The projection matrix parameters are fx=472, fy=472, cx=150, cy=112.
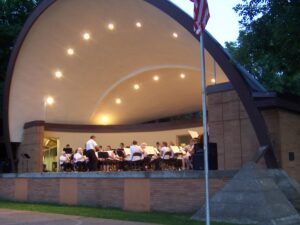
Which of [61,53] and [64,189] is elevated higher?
[61,53]

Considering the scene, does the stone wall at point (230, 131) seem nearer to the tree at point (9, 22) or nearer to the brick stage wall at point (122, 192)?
the brick stage wall at point (122, 192)

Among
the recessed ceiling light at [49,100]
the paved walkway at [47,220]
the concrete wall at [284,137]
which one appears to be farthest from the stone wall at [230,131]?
the recessed ceiling light at [49,100]

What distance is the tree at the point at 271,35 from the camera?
10336 millimetres

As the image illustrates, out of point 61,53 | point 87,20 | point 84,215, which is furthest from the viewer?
point 61,53

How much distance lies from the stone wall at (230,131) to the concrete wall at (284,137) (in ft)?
2.50

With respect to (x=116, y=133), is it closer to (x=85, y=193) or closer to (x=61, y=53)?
(x=61, y=53)

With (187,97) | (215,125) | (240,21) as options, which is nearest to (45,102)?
(187,97)

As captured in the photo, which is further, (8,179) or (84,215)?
(8,179)

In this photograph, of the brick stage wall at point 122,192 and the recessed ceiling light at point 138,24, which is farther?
the recessed ceiling light at point 138,24

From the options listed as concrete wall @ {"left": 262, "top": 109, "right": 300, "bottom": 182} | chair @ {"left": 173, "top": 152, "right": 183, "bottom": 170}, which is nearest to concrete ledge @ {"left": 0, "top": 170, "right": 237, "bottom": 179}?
concrete wall @ {"left": 262, "top": 109, "right": 300, "bottom": 182}

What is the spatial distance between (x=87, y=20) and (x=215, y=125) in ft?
35.4

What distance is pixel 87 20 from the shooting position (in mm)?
24016

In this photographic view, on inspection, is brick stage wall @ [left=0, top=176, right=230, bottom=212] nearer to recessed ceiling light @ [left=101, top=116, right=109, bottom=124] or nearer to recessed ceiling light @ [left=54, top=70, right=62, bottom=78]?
recessed ceiling light @ [left=54, top=70, right=62, bottom=78]

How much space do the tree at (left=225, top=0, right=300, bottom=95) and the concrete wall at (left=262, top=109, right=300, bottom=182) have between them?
10.5ft
